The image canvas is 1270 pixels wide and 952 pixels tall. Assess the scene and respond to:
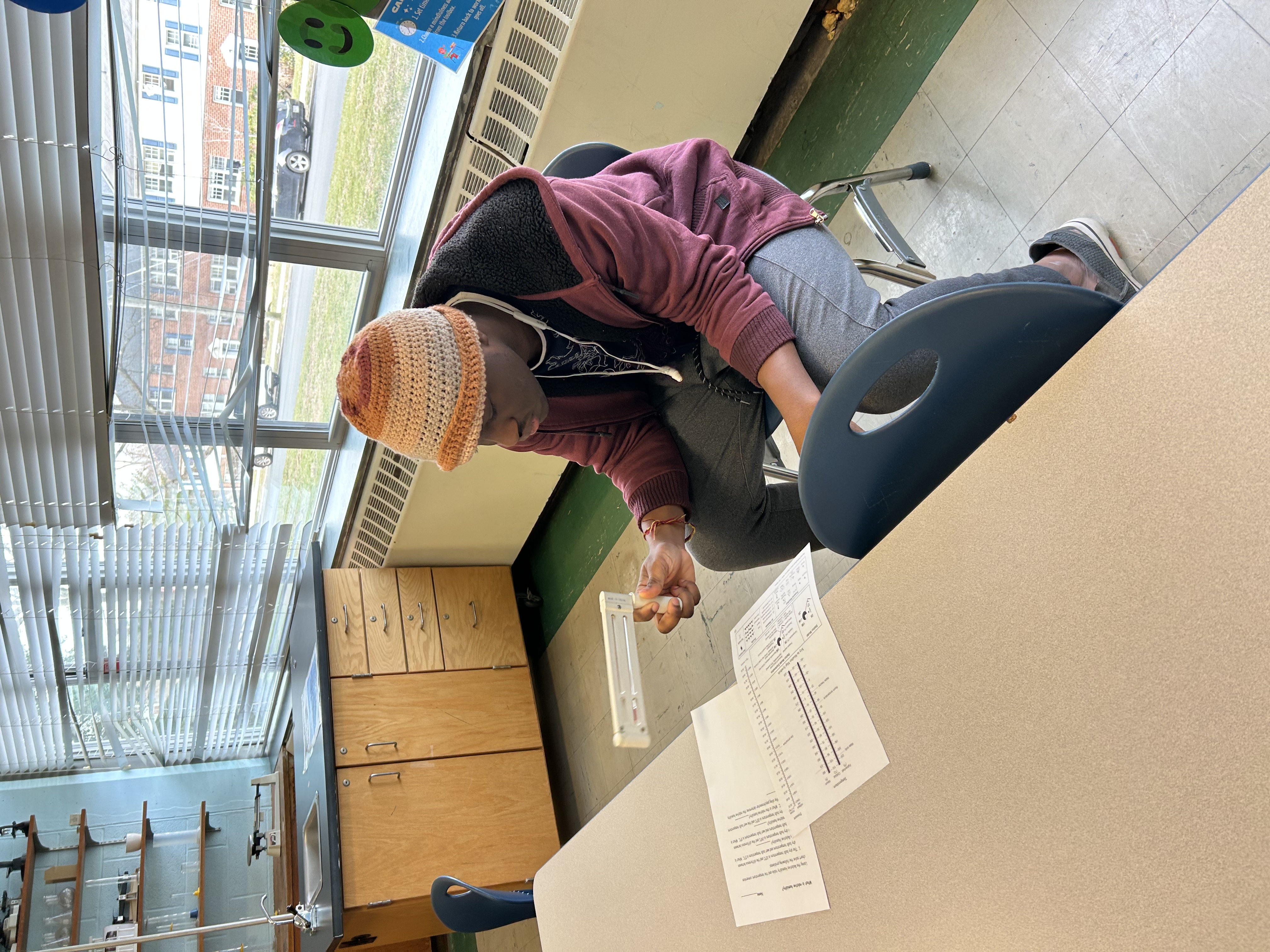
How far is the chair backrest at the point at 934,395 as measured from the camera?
77 cm

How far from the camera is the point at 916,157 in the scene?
6.70 ft

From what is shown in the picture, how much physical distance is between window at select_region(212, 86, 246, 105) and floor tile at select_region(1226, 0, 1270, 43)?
2.06 meters

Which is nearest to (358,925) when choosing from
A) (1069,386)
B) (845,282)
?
(845,282)

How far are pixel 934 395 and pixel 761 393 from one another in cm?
50

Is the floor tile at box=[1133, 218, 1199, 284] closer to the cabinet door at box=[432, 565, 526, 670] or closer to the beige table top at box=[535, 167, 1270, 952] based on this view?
the beige table top at box=[535, 167, 1270, 952]

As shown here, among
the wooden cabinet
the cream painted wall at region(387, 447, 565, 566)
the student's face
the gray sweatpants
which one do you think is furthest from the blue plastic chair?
the student's face

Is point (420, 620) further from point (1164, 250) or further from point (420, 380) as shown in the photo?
point (1164, 250)

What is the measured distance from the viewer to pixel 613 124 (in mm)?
2244

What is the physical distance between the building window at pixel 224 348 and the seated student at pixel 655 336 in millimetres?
1655

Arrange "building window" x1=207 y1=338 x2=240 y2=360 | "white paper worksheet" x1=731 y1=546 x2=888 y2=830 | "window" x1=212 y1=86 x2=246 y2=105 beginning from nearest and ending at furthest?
"white paper worksheet" x1=731 y1=546 x2=888 y2=830, "window" x1=212 y1=86 x2=246 y2=105, "building window" x1=207 y1=338 x2=240 y2=360

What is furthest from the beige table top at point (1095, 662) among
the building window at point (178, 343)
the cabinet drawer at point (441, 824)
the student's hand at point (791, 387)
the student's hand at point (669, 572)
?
the cabinet drawer at point (441, 824)

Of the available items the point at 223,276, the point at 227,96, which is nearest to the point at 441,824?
the point at 223,276

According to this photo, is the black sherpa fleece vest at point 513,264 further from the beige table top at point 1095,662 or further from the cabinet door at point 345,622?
the cabinet door at point 345,622

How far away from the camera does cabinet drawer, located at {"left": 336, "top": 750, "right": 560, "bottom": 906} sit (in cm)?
310
